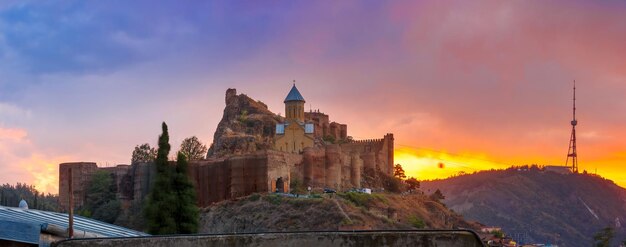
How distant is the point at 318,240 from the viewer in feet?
39.0

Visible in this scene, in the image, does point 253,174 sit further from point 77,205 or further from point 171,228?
point 171,228

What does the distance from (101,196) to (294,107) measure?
22.6 metres

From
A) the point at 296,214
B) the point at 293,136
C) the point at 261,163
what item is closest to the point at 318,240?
the point at 296,214

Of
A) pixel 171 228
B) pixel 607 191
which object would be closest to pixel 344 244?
pixel 171 228

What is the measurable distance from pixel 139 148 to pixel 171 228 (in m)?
38.8

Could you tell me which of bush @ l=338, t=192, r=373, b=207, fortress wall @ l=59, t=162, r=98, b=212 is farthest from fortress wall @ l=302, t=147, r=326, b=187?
fortress wall @ l=59, t=162, r=98, b=212

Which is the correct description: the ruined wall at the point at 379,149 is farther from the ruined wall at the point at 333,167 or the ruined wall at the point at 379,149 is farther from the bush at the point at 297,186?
the bush at the point at 297,186

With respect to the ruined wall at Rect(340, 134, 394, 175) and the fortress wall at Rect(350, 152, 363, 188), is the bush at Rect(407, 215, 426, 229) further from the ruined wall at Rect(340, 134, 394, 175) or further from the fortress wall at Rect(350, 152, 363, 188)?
the ruined wall at Rect(340, 134, 394, 175)

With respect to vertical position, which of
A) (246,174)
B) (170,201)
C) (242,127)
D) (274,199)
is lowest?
(170,201)

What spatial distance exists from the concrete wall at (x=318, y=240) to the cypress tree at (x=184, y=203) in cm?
2098

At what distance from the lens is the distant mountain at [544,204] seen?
402ft

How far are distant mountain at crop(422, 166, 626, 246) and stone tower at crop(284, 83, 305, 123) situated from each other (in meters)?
42.7

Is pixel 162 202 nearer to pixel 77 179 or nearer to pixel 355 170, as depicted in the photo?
pixel 77 179

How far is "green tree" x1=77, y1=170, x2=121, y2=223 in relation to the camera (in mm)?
61469
